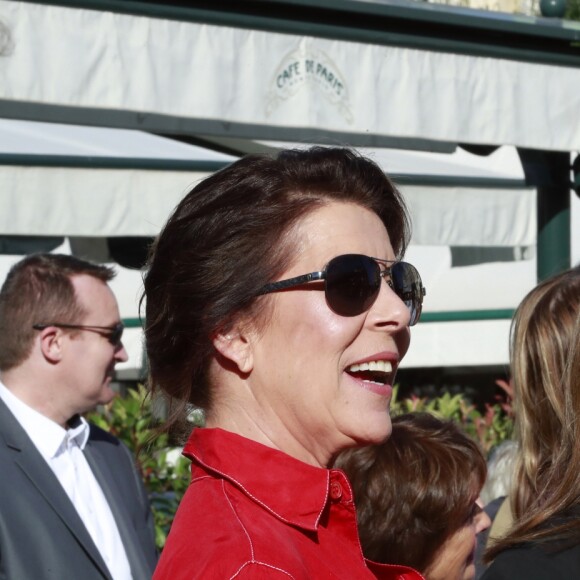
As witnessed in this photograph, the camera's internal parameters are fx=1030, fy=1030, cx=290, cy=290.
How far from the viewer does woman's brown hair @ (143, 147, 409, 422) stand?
1.67 m

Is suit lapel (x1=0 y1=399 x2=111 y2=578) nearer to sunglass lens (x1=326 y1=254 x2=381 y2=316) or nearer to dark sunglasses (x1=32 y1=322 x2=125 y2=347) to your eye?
dark sunglasses (x1=32 y1=322 x2=125 y2=347)

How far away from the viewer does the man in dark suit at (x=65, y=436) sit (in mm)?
3068

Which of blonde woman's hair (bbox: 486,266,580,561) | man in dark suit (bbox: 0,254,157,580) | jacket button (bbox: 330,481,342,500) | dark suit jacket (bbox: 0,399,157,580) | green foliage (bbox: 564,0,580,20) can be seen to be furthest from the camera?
green foliage (bbox: 564,0,580,20)

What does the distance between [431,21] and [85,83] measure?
1351 mm

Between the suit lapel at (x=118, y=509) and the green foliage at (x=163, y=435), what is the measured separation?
0.51m

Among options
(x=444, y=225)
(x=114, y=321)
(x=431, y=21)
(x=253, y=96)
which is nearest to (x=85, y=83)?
(x=253, y=96)

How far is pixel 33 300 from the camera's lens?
3.68 meters

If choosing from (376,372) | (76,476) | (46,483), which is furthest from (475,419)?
(376,372)

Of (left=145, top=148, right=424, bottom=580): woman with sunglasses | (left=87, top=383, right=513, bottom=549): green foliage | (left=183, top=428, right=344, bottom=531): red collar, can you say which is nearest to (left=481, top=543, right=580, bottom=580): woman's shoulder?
(left=145, top=148, right=424, bottom=580): woman with sunglasses

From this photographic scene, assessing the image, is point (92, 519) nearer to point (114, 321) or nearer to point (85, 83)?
point (114, 321)

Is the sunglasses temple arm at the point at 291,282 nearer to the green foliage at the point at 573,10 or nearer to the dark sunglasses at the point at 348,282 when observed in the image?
Result: the dark sunglasses at the point at 348,282

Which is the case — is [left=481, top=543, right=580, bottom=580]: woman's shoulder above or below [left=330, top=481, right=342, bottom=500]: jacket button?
below

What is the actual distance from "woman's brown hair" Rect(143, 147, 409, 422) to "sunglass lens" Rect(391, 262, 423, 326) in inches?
5.0

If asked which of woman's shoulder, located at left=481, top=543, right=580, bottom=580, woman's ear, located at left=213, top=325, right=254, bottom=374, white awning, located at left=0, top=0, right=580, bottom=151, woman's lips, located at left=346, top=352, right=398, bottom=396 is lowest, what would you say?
woman's shoulder, located at left=481, top=543, right=580, bottom=580
